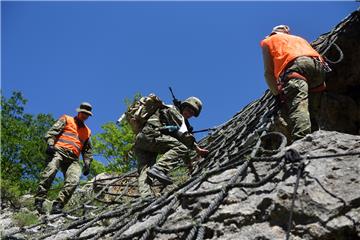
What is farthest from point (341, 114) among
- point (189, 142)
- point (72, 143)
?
point (72, 143)

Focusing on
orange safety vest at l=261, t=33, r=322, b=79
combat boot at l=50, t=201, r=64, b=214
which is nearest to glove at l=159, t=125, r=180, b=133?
orange safety vest at l=261, t=33, r=322, b=79

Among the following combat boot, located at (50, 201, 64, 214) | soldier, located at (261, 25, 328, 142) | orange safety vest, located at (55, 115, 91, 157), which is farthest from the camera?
orange safety vest, located at (55, 115, 91, 157)

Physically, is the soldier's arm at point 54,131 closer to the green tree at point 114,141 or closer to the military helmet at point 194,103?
the military helmet at point 194,103

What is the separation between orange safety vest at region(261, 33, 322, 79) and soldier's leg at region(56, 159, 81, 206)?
13.5 ft

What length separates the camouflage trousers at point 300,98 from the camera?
15.8 ft

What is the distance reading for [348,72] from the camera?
6.68m

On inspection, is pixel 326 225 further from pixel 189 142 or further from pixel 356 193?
pixel 189 142

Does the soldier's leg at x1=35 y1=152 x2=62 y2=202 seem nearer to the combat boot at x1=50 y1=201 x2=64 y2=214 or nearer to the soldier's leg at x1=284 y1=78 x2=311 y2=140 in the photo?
the combat boot at x1=50 y1=201 x2=64 y2=214

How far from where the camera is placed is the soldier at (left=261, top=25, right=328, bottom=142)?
4.92m

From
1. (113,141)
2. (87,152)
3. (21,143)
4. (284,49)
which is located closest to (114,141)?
(113,141)

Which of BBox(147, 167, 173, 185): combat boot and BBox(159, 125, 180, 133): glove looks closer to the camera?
BBox(147, 167, 173, 185): combat boot

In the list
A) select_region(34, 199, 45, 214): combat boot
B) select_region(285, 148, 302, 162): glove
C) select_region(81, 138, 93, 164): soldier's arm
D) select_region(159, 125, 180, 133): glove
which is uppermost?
select_region(81, 138, 93, 164): soldier's arm

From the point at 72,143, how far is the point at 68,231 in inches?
157

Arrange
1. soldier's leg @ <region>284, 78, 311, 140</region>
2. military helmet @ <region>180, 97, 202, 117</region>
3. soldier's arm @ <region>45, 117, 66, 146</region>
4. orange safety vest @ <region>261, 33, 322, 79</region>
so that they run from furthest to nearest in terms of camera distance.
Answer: soldier's arm @ <region>45, 117, 66, 146</region>
military helmet @ <region>180, 97, 202, 117</region>
orange safety vest @ <region>261, 33, 322, 79</region>
soldier's leg @ <region>284, 78, 311, 140</region>
